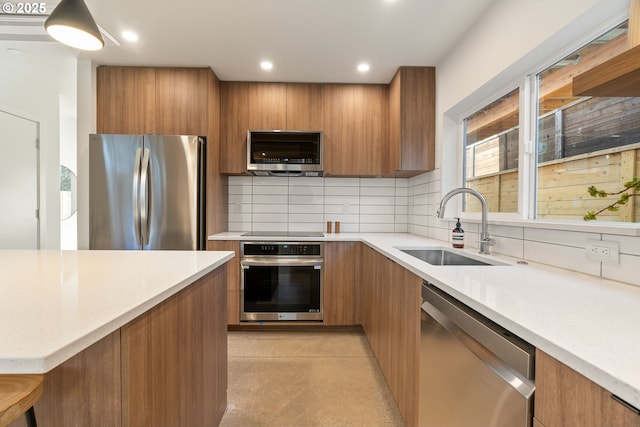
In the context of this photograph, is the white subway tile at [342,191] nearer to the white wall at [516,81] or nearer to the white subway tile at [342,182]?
the white subway tile at [342,182]

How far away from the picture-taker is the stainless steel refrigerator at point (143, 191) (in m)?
2.58

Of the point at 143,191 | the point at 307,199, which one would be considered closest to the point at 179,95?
the point at 143,191

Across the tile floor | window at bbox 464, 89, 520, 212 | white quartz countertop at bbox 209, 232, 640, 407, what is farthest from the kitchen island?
window at bbox 464, 89, 520, 212

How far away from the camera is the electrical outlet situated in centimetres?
114

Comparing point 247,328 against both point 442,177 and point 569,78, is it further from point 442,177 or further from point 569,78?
point 569,78

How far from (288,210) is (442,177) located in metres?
1.59

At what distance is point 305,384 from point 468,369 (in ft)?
4.37

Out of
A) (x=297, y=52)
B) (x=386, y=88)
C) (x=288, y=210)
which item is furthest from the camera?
(x=288, y=210)

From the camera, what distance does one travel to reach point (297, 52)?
2.47 meters

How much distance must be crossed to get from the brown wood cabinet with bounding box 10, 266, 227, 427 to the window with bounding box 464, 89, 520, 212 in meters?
1.89

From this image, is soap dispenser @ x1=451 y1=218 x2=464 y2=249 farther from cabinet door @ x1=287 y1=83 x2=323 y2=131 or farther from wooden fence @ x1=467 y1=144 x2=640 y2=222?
cabinet door @ x1=287 y1=83 x2=323 y2=131

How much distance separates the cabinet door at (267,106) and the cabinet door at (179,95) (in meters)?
0.48

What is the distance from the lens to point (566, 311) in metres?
0.78

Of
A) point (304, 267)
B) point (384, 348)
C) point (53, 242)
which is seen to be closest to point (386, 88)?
point (304, 267)
